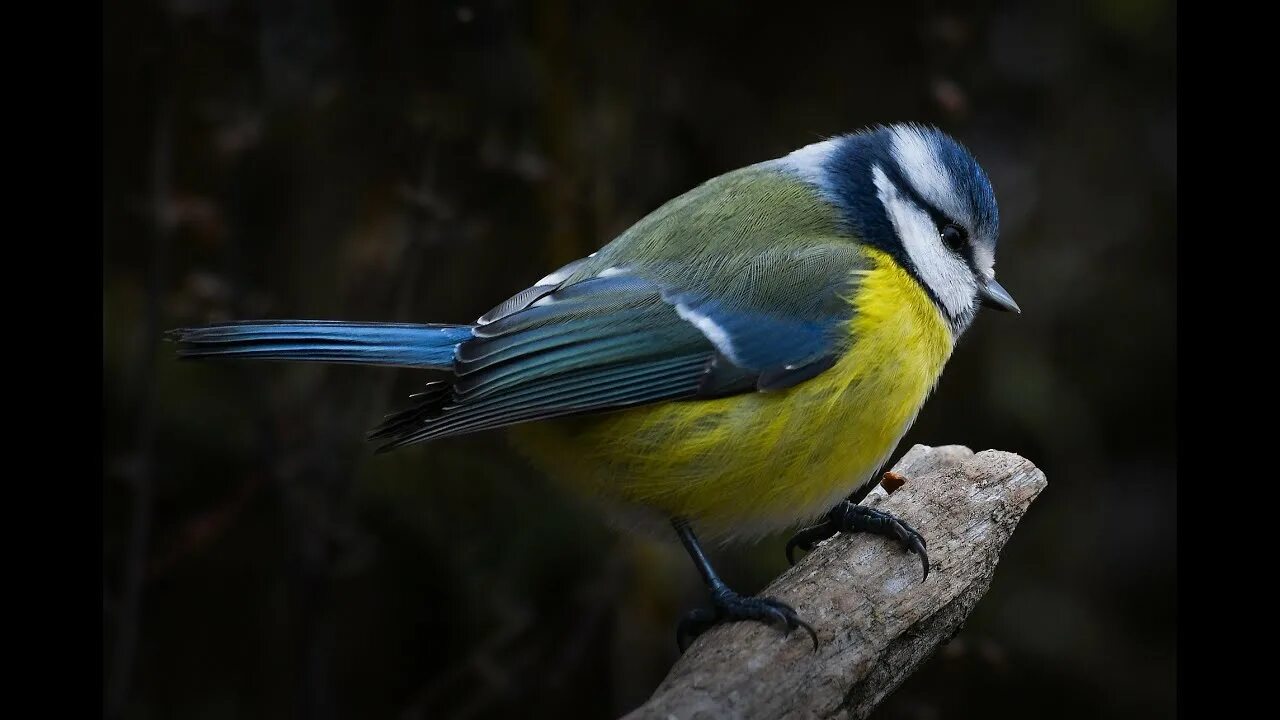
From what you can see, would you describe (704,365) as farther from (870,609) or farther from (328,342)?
(328,342)

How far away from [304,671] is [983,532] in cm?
167

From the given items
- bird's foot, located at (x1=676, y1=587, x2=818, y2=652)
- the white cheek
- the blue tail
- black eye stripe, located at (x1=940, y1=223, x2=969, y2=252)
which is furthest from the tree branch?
the blue tail

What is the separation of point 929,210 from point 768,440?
64 cm

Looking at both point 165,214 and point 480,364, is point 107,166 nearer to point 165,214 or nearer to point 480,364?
point 165,214

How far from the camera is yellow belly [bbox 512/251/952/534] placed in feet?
A: 7.61

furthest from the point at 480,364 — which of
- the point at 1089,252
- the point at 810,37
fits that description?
the point at 1089,252

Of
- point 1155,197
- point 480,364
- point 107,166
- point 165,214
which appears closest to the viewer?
point 480,364

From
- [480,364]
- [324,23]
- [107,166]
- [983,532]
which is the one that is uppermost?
[324,23]

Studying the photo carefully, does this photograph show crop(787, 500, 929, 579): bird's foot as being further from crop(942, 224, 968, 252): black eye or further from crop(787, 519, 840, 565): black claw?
crop(942, 224, 968, 252): black eye

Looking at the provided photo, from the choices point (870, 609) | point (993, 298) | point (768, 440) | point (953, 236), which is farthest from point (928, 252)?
point (870, 609)

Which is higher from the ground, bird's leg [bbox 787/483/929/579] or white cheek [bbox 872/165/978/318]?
white cheek [bbox 872/165/978/318]

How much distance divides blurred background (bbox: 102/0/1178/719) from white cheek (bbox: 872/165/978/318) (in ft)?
2.62

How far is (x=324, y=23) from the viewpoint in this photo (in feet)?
10.5

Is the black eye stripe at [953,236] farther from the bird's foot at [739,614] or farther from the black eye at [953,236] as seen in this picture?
the bird's foot at [739,614]
